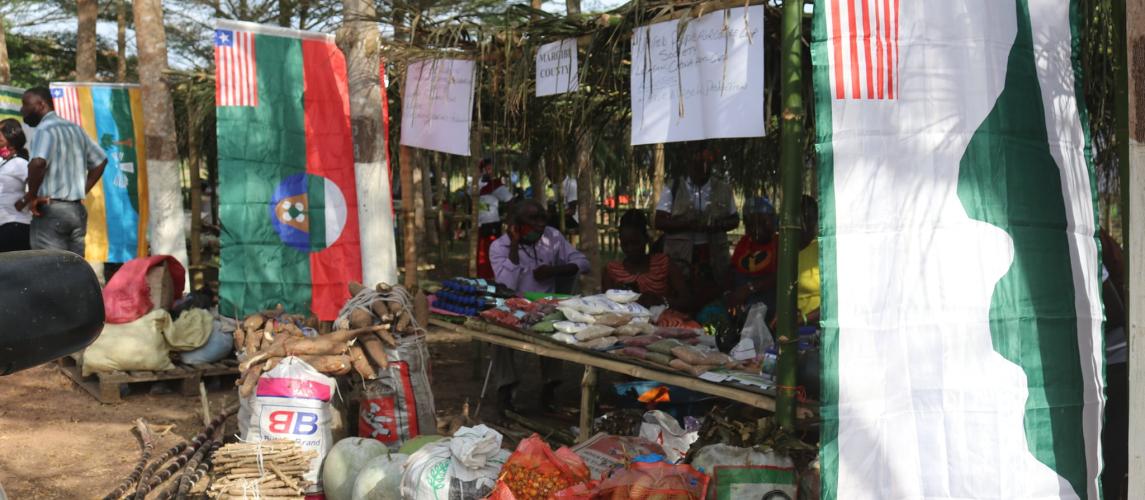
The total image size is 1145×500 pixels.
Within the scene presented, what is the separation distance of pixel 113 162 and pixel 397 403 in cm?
685

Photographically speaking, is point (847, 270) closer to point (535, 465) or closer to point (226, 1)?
point (535, 465)

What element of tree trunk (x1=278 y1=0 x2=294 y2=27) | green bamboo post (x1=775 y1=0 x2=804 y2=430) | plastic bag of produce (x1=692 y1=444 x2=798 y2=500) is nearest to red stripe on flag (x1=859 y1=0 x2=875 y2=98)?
green bamboo post (x1=775 y1=0 x2=804 y2=430)

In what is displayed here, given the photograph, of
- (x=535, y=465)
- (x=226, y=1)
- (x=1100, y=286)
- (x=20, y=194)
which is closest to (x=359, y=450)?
(x=535, y=465)

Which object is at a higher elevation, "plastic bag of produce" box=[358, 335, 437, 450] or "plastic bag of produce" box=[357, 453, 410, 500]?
"plastic bag of produce" box=[358, 335, 437, 450]

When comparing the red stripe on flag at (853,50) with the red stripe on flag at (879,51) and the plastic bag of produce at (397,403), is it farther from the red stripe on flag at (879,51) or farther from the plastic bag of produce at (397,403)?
the plastic bag of produce at (397,403)

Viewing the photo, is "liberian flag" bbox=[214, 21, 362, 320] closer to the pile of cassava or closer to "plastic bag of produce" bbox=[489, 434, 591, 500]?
the pile of cassava

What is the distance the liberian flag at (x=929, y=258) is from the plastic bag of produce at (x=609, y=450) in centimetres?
117

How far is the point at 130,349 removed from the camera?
23.4 ft

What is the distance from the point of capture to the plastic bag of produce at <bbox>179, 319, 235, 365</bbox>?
24.5 ft

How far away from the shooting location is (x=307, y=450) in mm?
4934

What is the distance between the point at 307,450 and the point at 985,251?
3.27m

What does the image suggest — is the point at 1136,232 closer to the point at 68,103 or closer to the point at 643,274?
the point at 643,274

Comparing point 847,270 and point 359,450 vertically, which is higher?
point 847,270

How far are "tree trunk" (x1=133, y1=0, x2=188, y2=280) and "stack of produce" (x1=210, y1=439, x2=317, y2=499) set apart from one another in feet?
16.9
